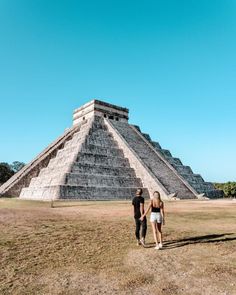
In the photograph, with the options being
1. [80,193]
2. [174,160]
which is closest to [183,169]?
[174,160]

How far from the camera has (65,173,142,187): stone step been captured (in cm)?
3022

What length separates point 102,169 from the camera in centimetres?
3397

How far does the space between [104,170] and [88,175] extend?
289cm

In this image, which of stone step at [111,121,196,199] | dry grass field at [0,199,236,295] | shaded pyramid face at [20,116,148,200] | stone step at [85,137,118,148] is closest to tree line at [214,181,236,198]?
stone step at [111,121,196,199]

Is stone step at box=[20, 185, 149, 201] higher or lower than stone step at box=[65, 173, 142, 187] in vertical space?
lower

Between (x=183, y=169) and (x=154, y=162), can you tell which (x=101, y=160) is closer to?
(x=154, y=162)

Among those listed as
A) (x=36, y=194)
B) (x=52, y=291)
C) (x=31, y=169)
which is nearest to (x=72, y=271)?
(x=52, y=291)

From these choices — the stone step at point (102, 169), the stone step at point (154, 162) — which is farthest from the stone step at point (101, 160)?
the stone step at point (154, 162)

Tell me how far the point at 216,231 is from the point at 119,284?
6.77 metres

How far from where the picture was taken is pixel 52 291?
5.46 metres

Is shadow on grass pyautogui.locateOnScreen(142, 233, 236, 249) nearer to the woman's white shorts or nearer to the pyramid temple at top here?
the woman's white shorts

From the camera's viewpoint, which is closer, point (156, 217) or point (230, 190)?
point (156, 217)

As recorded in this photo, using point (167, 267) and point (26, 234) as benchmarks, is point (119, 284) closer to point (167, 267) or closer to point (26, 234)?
point (167, 267)

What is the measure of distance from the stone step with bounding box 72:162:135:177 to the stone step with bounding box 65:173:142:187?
780 millimetres
